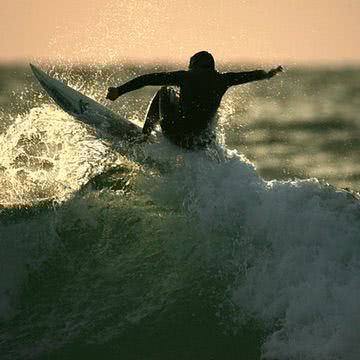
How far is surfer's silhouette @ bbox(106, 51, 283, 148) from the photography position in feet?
46.7

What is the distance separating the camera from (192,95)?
1439 cm

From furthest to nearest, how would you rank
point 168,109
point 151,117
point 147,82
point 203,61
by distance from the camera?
1. point 151,117
2. point 168,109
3. point 203,61
4. point 147,82

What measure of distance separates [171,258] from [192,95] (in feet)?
6.33

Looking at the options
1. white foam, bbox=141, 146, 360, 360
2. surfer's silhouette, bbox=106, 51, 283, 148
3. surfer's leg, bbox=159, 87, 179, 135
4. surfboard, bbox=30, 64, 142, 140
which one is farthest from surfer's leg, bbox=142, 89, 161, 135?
white foam, bbox=141, 146, 360, 360

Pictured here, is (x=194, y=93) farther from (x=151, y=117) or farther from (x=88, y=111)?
(x=88, y=111)

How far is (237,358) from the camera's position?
1241cm

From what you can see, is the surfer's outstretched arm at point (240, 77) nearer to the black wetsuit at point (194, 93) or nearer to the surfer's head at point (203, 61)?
the black wetsuit at point (194, 93)

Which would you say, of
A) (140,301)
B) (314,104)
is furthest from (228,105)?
(314,104)

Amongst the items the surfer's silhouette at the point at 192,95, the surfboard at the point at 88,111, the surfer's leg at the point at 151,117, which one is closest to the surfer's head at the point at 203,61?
the surfer's silhouette at the point at 192,95

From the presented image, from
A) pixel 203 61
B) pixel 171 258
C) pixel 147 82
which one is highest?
pixel 203 61

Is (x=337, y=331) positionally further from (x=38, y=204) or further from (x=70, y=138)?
(x=70, y=138)

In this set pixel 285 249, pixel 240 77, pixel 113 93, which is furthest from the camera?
pixel 240 77

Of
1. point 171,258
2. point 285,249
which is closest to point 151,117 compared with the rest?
point 171,258

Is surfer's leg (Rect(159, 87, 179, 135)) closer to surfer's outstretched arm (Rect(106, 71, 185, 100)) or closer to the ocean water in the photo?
the ocean water
